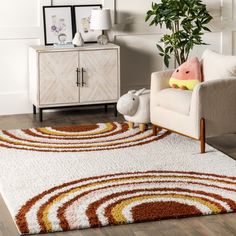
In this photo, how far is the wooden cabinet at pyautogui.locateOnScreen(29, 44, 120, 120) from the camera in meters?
6.84

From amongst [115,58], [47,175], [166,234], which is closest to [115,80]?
[115,58]

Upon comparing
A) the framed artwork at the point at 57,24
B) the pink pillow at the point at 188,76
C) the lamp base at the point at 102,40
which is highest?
the framed artwork at the point at 57,24

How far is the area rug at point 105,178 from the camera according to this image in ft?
14.0

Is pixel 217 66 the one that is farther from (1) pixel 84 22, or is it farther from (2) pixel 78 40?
(1) pixel 84 22

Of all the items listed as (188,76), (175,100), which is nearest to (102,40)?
(188,76)

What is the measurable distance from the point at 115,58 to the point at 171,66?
0.84m

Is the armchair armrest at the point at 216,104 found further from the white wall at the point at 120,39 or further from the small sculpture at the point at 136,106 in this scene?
the white wall at the point at 120,39

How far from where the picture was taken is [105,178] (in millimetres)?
4980

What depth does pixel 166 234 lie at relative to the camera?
399cm

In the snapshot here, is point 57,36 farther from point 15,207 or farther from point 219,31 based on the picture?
point 15,207

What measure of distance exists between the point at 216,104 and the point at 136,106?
0.88m

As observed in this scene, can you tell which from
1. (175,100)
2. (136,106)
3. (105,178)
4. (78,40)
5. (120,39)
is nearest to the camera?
(105,178)

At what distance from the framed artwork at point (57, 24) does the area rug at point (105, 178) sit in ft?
3.62

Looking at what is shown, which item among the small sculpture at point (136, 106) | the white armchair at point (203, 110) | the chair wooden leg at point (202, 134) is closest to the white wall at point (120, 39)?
the small sculpture at point (136, 106)
